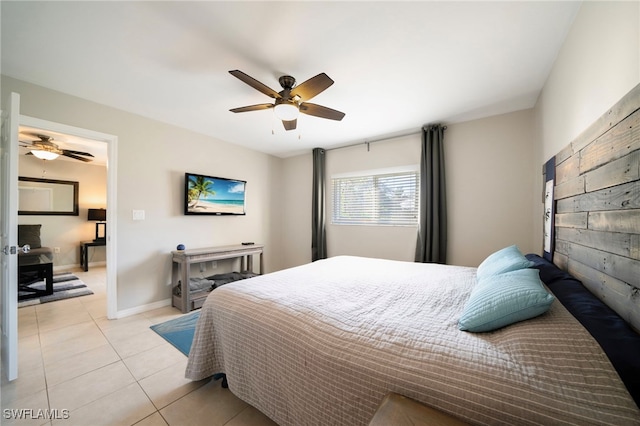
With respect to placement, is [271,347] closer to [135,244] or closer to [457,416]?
[457,416]

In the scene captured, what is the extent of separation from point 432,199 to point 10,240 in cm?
408

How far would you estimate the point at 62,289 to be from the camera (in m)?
3.79

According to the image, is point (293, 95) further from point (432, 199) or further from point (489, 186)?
point (489, 186)

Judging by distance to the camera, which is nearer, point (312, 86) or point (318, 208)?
point (312, 86)

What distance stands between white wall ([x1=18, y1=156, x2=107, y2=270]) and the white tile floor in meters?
3.69

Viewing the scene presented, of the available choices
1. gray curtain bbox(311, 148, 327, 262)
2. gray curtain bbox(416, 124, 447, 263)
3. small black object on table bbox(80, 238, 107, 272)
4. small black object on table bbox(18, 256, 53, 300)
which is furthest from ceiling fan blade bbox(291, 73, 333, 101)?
small black object on table bbox(80, 238, 107, 272)

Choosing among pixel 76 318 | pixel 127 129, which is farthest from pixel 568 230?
pixel 76 318

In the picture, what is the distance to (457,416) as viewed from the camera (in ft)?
2.41

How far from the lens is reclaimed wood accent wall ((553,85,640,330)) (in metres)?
0.89

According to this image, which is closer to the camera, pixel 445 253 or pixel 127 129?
pixel 127 129

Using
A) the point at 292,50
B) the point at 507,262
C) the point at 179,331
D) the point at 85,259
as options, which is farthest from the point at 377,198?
the point at 85,259

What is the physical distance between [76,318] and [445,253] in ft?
15.4

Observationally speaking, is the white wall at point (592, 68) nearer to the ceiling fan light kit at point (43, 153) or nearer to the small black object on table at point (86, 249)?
the ceiling fan light kit at point (43, 153)

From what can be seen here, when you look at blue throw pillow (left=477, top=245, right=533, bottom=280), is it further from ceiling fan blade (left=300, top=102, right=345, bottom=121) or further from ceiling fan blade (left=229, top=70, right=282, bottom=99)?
ceiling fan blade (left=229, top=70, right=282, bottom=99)
